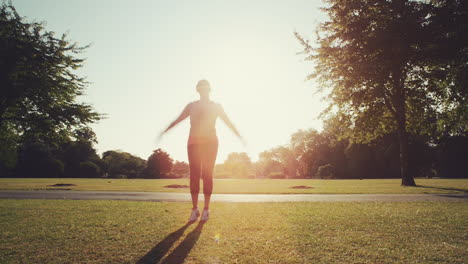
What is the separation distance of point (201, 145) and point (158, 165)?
62.2m

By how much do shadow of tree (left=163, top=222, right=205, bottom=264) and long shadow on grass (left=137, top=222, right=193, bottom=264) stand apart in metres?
0.10

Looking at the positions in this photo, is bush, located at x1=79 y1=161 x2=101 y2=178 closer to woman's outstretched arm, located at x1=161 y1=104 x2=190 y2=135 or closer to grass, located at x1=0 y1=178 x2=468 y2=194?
grass, located at x1=0 y1=178 x2=468 y2=194

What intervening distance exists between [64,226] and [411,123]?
22.6 meters

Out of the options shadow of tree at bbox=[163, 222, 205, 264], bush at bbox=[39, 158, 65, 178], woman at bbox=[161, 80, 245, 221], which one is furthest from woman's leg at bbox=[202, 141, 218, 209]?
bush at bbox=[39, 158, 65, 178]

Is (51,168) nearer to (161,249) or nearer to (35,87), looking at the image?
(35,87)

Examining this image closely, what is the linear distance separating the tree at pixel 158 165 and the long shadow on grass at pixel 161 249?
205ft

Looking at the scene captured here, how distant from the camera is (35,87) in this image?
618 inches

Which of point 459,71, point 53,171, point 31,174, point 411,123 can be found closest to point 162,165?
point 53,171

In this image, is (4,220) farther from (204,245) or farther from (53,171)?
(53,171)

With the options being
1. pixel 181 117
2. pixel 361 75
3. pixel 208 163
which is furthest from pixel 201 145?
pixel 361 75

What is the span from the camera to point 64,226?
4262mm

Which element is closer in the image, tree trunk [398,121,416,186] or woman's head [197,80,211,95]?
woman's head [197,80,211,95]

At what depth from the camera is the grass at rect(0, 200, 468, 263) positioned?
108 inches

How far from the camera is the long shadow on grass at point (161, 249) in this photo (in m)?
2.67
